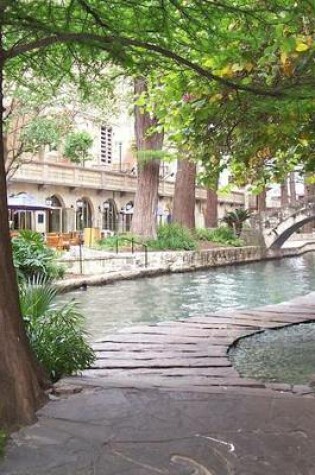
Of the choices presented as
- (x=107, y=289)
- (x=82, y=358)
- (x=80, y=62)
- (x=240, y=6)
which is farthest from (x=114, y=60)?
(x=107, y=289)

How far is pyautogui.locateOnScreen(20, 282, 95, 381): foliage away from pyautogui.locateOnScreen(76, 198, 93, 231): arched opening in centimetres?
3541

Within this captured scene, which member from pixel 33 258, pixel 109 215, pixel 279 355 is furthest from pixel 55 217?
pixel 279 355

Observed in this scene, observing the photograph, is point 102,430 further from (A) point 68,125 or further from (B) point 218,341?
(A) point 68,125

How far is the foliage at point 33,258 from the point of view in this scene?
54.6ft

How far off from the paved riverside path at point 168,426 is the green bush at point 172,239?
19882 mm

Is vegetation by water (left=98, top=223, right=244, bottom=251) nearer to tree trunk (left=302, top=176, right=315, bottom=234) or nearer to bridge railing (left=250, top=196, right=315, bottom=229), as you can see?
tree trunk (left=302, top=176, right=315, bottom=234)

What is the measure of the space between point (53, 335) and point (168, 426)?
1.93 m

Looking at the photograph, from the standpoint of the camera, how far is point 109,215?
45.3 meters

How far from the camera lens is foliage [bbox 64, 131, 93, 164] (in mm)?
39531

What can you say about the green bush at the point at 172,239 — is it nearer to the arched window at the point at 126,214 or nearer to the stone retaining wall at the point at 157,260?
the stone retaining wall at the point at 157,260

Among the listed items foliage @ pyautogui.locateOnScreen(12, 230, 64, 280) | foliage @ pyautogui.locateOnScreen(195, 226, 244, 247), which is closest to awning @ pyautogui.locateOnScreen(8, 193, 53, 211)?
foliage @ pyautogui.locateOnScreen(12, 230, 64, 280)

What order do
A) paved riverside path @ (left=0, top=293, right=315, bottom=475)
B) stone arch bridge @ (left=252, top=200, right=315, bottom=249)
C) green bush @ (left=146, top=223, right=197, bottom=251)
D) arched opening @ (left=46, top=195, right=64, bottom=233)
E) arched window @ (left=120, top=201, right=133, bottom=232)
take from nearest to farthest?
paved riverside path @ (left=0, top=293, right=315, bottom=475) → green bush @ (left=146, top=223, right=197, bottom=251) → stone arch bridge @ (left=252, top=200, right=315, bottom=249) → arched opening @ (left=46, top=195, right=64, bottom=233) → arched window @ (left=120, top=201, right=133, bottom=232)

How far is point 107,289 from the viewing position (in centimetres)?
1916

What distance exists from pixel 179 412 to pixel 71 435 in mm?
885
